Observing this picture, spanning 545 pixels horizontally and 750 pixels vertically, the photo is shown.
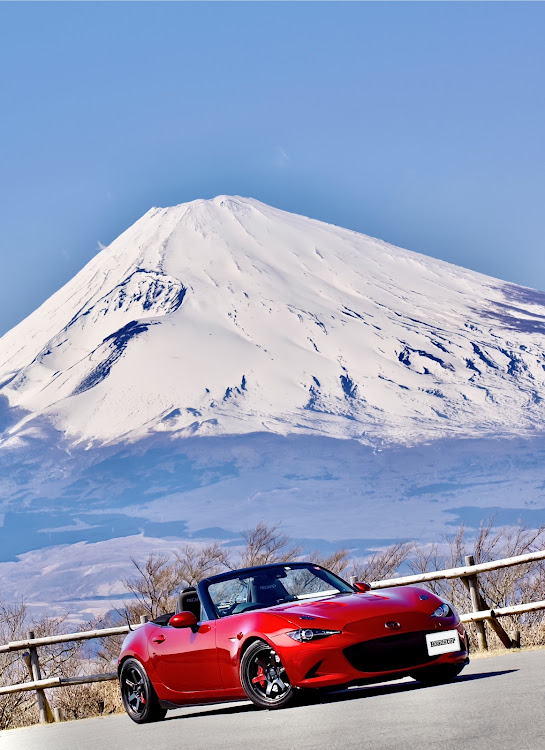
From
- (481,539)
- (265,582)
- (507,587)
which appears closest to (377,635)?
(265,582)

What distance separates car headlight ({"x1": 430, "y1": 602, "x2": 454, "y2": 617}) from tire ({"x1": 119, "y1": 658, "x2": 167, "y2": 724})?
109 inches

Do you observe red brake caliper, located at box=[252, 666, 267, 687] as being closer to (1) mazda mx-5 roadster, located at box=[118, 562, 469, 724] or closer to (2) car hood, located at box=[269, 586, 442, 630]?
(1) mazda mx-5 roadster, located at box=[118, 562, 469, 724]

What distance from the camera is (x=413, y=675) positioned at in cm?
1033

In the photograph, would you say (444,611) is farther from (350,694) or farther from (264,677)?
(264,677)

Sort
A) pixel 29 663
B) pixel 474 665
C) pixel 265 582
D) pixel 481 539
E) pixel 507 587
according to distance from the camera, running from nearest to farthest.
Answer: pixel 265 582
pixel 474 665
pixel 29 663
pixel 507 587
pixel 481 539

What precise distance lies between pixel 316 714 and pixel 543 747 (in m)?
3.14

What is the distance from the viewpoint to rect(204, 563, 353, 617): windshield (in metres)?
10.9

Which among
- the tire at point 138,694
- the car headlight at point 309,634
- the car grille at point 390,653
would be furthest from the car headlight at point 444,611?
the tire at point 138,694

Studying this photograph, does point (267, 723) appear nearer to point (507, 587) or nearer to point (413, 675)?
point (413, 675)

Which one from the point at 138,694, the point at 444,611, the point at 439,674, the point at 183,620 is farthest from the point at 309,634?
the point at 138,694

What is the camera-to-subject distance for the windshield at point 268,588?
35.9ft

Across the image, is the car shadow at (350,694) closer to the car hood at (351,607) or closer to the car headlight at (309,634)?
the car headlight at (309,634)

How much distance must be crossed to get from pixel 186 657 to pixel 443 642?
223 centimetres

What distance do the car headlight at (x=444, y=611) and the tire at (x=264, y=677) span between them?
1.29 metres
